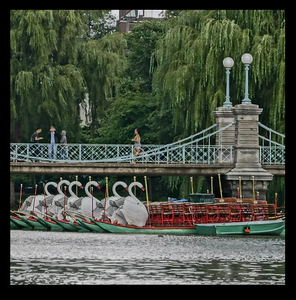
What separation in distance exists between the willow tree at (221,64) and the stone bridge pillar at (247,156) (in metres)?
1.61

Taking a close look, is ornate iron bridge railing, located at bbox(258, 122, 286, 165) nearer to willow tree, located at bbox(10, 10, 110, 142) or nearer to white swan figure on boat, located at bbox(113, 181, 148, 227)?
white swan figure on boat, located at bbox(113, 181, 148, 227)

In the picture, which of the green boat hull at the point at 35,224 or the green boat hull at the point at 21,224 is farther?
the green boat hull at the point at 21,224

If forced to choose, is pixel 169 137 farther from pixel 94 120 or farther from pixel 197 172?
pixel 197 172


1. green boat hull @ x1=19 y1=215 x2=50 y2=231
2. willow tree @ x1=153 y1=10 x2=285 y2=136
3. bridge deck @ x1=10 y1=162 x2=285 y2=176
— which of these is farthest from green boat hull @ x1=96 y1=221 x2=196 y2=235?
willow tree @ x1=153 y1=10 x2=285 y2=136

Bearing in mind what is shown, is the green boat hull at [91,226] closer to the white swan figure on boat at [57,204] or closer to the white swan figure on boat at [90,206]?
the white swan figure on boat at [90,206]

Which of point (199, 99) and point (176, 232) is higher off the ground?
point (199, 99)

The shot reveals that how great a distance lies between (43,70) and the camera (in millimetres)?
57312

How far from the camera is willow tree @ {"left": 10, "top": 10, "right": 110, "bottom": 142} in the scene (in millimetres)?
56438

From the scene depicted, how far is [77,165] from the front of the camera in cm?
4706

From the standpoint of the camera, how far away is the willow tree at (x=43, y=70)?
56438 millimetres

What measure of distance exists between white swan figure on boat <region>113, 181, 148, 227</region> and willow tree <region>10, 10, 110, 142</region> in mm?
11105

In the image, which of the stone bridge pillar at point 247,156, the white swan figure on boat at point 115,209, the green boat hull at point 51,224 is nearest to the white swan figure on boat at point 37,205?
the green boat hull at point 51,224
